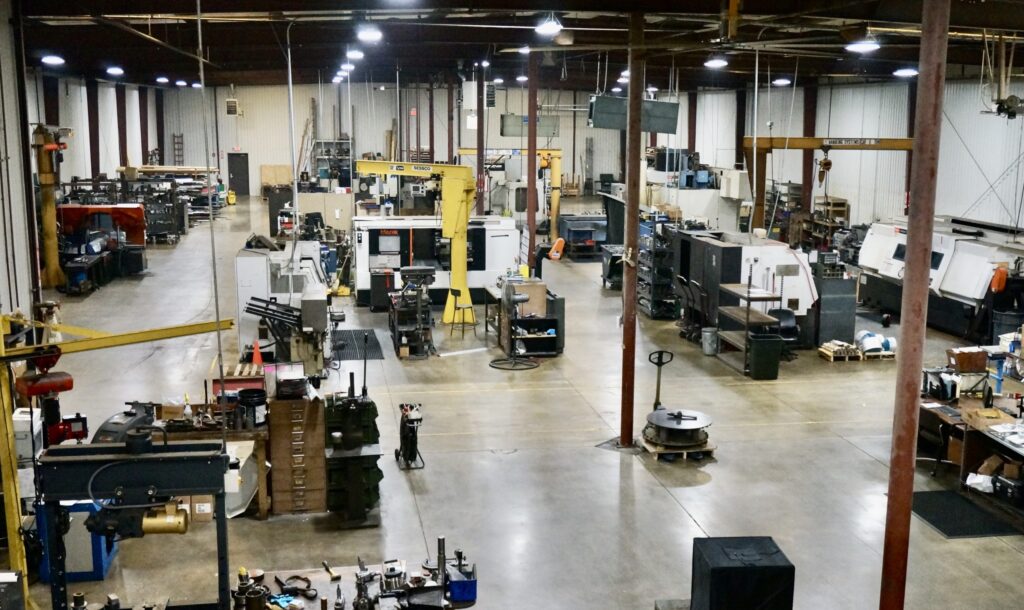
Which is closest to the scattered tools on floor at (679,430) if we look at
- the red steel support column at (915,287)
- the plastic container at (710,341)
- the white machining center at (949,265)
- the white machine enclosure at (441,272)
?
the red steel support column at (915,287)

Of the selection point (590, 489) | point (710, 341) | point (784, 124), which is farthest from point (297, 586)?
point (784, 124)

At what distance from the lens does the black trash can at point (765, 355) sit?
14.3 m

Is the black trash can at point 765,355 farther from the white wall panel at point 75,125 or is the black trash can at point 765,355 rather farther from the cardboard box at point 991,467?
the white wall panel at point 75,125

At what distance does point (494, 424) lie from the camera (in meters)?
12.2

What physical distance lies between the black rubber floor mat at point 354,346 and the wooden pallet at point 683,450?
568 cm

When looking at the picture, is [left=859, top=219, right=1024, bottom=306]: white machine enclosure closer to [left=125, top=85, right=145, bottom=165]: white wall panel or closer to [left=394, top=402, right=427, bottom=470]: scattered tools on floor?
[left=394, top=402, right=427, bottom=470]: scattered tools on floor

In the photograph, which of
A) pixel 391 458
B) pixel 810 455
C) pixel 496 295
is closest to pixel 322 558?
pixel 391 458

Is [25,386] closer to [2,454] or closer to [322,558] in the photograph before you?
[2,454]

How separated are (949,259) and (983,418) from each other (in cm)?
816

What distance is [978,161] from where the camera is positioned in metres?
21.8

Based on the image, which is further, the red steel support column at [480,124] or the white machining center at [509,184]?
the white machining center at [509,184]

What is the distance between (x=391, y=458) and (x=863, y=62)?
16.2 metres

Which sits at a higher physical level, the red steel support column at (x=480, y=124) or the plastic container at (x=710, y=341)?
the red steel support column at (x=480, y=124)

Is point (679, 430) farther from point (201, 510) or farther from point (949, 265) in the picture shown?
point (949, 265)
